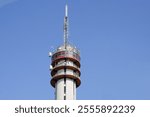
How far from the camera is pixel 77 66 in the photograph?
97.9 metres

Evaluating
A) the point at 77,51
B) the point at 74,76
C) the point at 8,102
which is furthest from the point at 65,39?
the point at 8,102

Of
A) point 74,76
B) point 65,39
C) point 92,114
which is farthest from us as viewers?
point 65,39

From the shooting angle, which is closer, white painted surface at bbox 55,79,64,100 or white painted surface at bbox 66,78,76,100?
white painted surface at bbox 66,78,76,100

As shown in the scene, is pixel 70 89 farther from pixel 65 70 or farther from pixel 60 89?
pixel 65 70

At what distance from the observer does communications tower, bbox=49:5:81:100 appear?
93188 millimetres

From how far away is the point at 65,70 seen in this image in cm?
9544

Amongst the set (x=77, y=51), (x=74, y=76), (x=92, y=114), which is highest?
(x=77, y=51)

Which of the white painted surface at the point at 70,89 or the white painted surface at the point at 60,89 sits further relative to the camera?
the white painted surface at the point at 60,89

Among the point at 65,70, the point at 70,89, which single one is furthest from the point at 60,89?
Result: the point at 65,70

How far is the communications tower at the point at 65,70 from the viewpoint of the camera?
93.2 metres

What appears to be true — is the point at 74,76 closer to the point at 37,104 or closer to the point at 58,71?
the point at 58,71

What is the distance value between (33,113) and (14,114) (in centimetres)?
120

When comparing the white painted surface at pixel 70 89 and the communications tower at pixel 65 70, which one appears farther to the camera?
the communications tower at pixel 65 70

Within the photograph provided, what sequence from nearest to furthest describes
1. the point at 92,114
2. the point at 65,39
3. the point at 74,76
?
the point at 92,114 < the point at 74,76 < the point at 65,39
